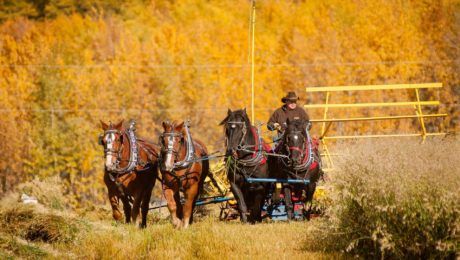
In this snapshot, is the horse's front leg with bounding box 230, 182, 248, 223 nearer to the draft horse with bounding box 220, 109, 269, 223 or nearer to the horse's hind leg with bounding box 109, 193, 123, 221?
the draft horse with bounding box 220, 109, 269, 223

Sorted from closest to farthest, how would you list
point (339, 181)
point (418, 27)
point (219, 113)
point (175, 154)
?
1. point (339, 181)
2. point (175, 154)
3. point (418, 27)
4. point (219, 113)

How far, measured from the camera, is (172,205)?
48.6ft

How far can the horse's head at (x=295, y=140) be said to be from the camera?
15445mm

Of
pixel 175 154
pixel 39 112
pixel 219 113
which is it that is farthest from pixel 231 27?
pixel 175 154

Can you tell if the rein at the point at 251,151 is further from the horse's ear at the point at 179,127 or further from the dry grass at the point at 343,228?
the dry grass at the point at 343,228

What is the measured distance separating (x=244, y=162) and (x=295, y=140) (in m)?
0.95

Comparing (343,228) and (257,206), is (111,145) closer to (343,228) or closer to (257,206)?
(257,206)

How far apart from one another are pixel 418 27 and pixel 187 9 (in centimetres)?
2554

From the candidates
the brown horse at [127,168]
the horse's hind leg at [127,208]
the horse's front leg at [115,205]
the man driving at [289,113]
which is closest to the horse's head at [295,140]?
the man driving at [289,113]

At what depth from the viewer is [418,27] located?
150 feet

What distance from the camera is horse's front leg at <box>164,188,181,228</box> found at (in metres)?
14.8

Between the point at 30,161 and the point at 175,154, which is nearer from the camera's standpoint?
the point at 175,154

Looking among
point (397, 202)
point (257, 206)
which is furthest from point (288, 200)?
point (397, 202)

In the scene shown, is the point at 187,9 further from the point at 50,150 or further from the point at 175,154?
the point at 175,154
